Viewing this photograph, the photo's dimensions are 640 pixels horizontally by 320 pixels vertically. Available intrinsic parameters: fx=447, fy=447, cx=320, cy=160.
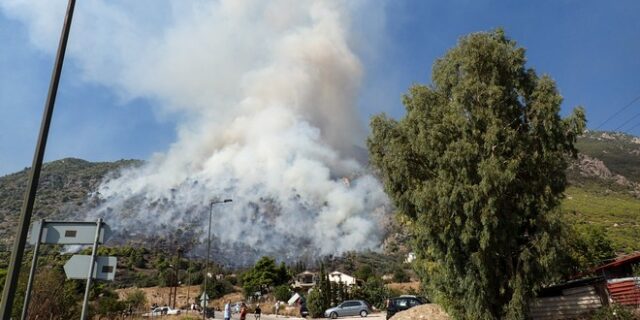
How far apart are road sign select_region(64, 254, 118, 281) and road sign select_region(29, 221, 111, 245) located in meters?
0.33

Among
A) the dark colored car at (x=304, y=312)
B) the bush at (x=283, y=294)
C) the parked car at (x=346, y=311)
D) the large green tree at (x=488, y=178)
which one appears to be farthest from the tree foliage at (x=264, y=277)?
the large green tree at (x=488, y=178)

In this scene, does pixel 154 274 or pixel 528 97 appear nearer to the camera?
pixel 528 97

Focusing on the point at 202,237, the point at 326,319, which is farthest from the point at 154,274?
the point at 202,237

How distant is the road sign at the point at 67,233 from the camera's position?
8085 millimetres

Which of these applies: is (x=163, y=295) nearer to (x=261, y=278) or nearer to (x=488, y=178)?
(x=261, y=278)

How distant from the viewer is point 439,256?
62.0 ft

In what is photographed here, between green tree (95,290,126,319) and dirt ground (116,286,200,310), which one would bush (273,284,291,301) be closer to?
dirt ground (116,286,200,310)

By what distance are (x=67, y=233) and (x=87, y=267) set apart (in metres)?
0.75

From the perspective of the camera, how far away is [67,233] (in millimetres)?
8258

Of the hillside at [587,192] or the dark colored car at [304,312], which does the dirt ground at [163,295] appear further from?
the hillside at [587,192]

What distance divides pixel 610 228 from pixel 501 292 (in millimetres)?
68888

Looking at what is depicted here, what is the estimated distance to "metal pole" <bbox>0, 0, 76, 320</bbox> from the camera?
23.1 feet

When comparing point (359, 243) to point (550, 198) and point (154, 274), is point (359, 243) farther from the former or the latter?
point (550, 198)

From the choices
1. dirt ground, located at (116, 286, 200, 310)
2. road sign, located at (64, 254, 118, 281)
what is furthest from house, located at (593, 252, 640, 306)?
dirt ground, located at (116, 286, 200, 310)
